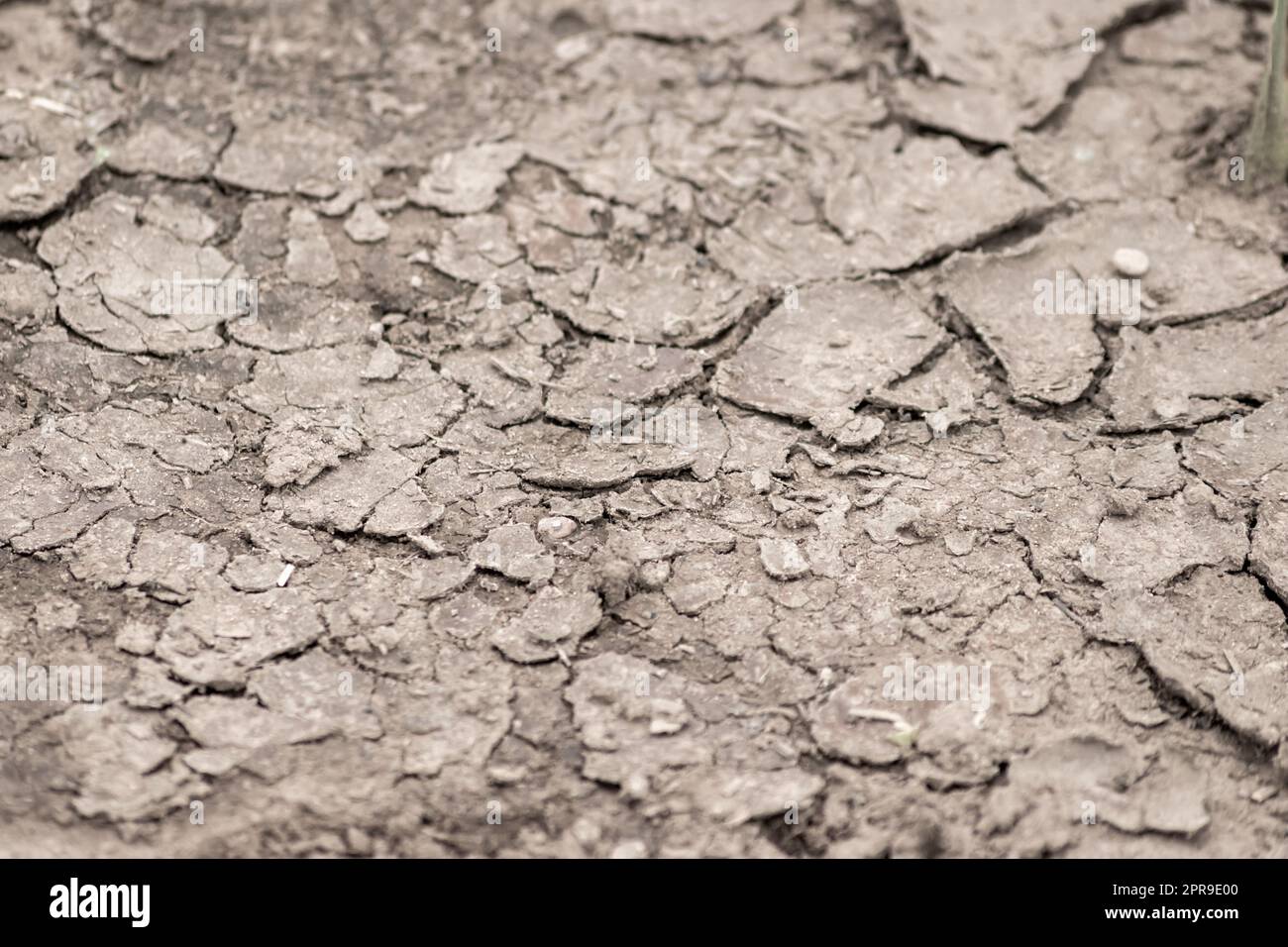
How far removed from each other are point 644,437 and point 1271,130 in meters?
1.73

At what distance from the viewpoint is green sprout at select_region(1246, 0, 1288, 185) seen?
3.18 metres

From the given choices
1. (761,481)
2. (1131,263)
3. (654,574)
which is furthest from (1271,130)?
(654,574)

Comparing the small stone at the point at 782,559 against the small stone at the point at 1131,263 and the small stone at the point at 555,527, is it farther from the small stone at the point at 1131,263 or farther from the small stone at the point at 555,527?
the small stone at the point at 1131,263

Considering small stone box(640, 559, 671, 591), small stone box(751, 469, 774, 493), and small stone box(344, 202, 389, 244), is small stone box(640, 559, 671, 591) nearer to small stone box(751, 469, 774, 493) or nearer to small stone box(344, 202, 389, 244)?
small stone box(751, 469, 774, 493)

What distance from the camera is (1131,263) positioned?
10.3 feet

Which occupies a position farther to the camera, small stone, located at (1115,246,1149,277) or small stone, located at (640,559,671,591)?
small stone, located at (1115,246,1149,277)

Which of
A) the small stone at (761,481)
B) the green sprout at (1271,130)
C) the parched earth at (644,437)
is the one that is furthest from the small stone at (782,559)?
the green sprout at (1271,130)

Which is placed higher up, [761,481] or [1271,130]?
[1271,130]

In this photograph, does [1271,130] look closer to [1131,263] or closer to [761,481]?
[1131,263]

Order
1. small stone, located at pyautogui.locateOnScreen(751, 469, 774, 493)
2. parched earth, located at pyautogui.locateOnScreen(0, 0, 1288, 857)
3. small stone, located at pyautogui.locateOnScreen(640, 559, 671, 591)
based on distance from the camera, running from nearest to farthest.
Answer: parched earth, located at pyautogui.locateOnScreen(0, 0, 1288, 857) < small stone, located at pyautogui.locateOnScreen(640, 559, 671, 591) < small stone, located at pyautogui.locateOnScreen(751, 469, 774, 493)

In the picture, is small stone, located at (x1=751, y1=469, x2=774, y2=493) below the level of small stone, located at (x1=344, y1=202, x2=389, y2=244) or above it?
below

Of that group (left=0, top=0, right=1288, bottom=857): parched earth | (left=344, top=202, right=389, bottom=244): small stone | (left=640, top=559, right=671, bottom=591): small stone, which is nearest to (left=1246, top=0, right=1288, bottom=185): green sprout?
(left=0, top=0, right=1288, bottom=857): parched earth

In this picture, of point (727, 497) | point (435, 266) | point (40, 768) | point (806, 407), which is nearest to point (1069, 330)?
point (806, 407)

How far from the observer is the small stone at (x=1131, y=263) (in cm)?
312
